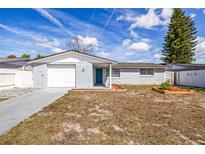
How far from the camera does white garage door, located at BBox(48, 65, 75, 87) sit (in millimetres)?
17203

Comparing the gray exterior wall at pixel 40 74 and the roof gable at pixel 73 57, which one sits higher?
the roof gable at pixel 73 57

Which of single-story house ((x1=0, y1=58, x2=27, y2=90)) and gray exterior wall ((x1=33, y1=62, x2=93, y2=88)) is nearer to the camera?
single-story house ((x1=0, y1=58, x2=27, y2=90))

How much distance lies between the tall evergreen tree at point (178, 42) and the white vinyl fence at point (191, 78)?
14.9 m

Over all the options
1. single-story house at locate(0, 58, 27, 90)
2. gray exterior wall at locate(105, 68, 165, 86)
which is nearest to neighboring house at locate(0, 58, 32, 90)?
single-story house at locate(0, 58, 27, 90)

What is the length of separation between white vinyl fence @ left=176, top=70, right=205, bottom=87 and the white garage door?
13.6 meters

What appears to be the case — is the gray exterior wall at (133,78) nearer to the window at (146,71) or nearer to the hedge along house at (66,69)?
the window at (146,71)

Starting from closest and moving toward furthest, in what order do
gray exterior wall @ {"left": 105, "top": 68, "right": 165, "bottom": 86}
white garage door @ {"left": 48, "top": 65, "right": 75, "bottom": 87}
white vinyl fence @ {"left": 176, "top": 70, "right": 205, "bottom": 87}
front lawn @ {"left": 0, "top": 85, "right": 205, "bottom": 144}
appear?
front lawn @ {"left": 0, "top": 85, "right": 205, "bottom": 144} → white garage door @ {"left": 48, "top": 65, "right": 75, "bottom": 87} → white vinyl fence @ {"left": 176, "top": 70, "right": 205, "bottom": 87} → gray exterior wall @ {"left": 105, "top": 68, "right": 165, "bottom": 86}

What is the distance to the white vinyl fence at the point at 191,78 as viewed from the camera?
18906mm

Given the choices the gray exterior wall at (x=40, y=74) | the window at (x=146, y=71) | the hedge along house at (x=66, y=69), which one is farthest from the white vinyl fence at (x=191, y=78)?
the gray exterior wall at (x=40, y=74)

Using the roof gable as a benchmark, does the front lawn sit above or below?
below

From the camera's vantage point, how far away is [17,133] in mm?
4645

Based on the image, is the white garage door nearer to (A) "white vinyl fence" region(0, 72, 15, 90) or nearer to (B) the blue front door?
(A) "white vinyl fence" region(0, 72, 15, 90)
